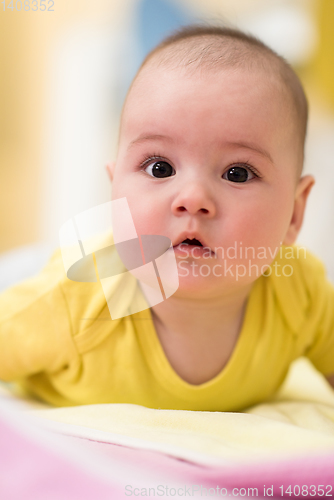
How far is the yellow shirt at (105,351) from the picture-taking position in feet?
2.07

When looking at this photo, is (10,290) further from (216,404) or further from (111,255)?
(216,404)

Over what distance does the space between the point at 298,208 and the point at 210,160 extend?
218mm

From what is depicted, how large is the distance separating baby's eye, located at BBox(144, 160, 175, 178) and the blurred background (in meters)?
0.55

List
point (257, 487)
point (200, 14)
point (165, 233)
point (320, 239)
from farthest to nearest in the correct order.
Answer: point (200, 14) < point (320, 239) < point (165, 233) < point (257, 487)

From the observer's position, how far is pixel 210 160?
0.54 metres

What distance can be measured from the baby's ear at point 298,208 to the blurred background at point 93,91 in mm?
455

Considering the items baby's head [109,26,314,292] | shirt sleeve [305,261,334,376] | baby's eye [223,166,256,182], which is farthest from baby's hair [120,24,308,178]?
shirt sleeve [305,261,334,376]

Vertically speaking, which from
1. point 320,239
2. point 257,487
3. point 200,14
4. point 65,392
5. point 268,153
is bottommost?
point 257,487

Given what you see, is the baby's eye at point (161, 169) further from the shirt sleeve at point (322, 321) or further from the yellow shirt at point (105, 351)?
the shirt sleeve at point (322, 321)

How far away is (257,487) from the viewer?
0.43 meters

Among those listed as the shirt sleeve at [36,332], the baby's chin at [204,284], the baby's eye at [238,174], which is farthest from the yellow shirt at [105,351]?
the baby's eye at [238,174]

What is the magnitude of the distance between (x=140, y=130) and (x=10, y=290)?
0.30 metres

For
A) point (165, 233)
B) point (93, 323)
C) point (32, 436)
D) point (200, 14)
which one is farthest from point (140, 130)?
point (200, 14)

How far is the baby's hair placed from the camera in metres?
0.57
